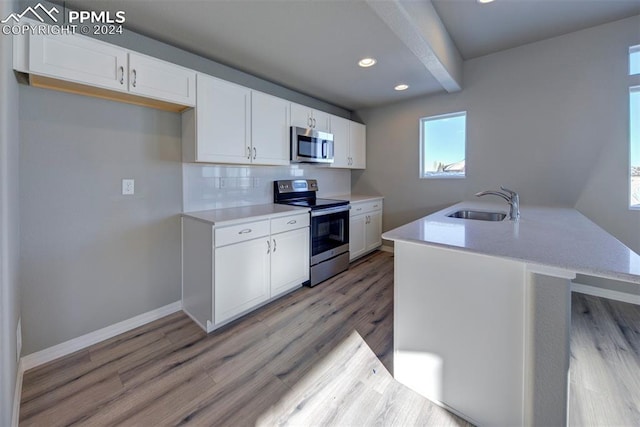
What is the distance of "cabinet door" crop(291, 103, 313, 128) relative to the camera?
3.10 metres

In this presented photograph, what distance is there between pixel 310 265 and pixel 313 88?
2.29 metres

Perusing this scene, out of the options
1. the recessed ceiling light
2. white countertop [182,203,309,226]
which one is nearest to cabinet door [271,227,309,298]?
white countertop [182,203,309,226]

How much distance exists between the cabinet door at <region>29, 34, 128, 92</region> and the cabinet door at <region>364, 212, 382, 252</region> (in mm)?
3197

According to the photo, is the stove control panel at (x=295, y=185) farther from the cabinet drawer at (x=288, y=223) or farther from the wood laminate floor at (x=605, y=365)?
the wood laminate floor at (x=605, y=365)

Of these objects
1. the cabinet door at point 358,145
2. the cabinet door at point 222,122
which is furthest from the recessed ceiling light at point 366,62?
the cabinet door at point 358,145

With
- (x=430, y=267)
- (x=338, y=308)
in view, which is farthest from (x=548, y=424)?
(x=338, y=308)

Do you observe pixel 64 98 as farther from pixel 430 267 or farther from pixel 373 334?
pixel 373 334

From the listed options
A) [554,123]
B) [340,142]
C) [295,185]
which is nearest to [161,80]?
[295,185]

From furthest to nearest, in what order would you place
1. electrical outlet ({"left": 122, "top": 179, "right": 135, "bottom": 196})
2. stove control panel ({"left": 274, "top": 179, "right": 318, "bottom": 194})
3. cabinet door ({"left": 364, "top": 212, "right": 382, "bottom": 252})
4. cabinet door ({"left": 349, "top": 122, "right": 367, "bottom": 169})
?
1. cabinet door ({"left": 349, "top": 122, "right": 367, "bottom": 169})
2. cabinet door ({"left": 364, "top": 212, "right": 382, "bottom": 252})
3. stove control panel ({"left": 274, "top": 179, "right": 318, "bottom": 194})
4. electrical outlet ({"left": 122, "top": 179, "right": 135, "bottom": 196})

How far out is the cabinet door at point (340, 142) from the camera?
3838 mm

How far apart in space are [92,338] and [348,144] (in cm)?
365

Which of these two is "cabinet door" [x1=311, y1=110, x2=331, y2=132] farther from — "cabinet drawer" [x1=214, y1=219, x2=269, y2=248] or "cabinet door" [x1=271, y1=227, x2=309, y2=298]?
"cabinet drawer" [x1=214, y1=219, x2=269, y2=248]

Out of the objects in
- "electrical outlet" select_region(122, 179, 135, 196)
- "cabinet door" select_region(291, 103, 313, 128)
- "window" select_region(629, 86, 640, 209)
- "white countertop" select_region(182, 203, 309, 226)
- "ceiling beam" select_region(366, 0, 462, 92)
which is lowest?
"white countertop" select_region(182, 203, 309, 226)

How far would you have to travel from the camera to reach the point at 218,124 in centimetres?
236
